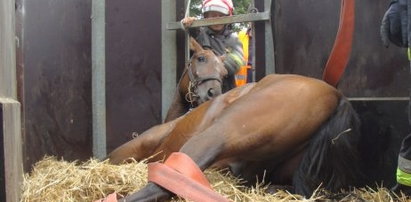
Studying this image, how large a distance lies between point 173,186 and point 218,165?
0.52 meters

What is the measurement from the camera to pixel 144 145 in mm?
4094

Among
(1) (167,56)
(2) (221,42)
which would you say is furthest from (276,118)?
(2) (221,42)

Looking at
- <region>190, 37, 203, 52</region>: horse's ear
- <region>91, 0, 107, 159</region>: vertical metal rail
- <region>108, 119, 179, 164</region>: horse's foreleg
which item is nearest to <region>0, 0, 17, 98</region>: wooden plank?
<region>108, 119, 179, 164</region>: horse's foreleg

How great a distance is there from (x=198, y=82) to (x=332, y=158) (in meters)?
1.57

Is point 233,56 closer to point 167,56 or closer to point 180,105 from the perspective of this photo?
point 167,56

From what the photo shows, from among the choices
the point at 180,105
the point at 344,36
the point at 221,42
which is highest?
the point at 344,36

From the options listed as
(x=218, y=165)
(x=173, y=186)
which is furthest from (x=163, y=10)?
(x=173, y=186)

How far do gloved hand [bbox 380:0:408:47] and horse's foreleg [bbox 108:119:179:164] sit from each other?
1644mm

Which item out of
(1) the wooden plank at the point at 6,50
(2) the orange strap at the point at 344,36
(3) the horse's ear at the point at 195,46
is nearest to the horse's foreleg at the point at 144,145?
(3) the horse's ear at the point at 195,46

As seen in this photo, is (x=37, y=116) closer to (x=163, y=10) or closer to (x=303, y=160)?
(x=163, y=10)

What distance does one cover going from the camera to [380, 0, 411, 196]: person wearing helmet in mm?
2617

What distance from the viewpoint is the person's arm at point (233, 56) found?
188 inches

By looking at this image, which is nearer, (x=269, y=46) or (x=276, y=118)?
(x=276, y=118)

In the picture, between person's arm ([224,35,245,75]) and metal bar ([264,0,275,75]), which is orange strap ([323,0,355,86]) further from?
person's arm ([224,35,245,75])
